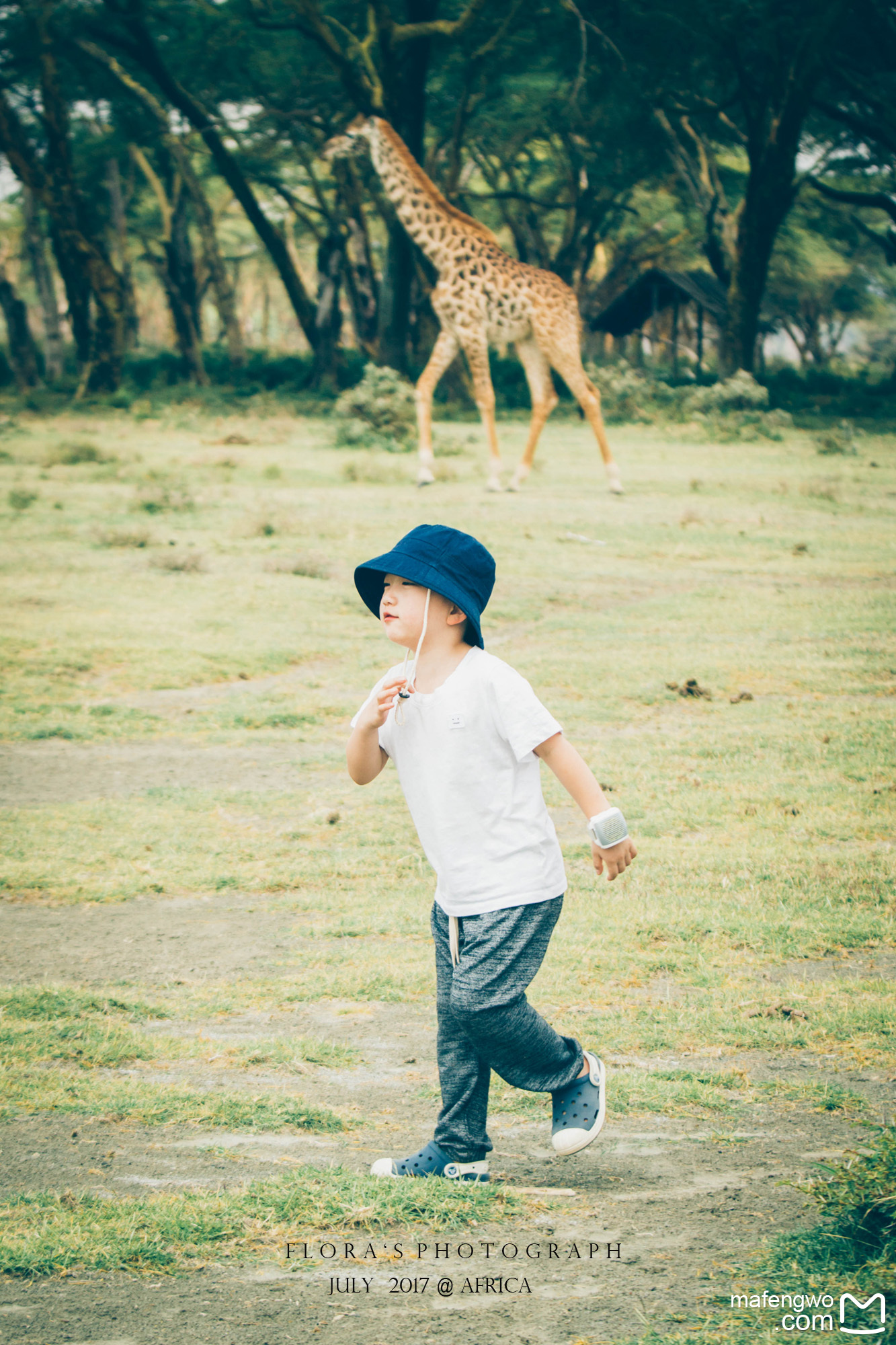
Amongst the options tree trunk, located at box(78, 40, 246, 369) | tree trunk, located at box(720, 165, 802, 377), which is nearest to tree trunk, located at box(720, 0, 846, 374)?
tree trunk, located at box(720, 165, 802, 377)

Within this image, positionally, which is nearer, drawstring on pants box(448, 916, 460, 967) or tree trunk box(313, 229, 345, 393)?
drawstring on pants box(448, 916, 460, 967)

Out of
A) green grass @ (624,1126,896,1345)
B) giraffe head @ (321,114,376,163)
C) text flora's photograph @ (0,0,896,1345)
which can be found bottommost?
text flora's photograph @ (0,0,896,1345)

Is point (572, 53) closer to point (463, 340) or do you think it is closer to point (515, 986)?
point (463, 340)

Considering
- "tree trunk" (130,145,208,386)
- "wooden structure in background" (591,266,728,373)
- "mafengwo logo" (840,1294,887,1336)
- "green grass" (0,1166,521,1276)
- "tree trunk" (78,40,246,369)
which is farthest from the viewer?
"tree trunk" (130,145,208,386)

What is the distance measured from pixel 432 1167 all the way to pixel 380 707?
950 millimetres

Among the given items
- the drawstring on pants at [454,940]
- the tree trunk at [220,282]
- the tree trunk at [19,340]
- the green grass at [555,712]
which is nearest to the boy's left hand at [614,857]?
the drawstring on pants at [454,940]

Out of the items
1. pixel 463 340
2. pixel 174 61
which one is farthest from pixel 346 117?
pixel 463 340

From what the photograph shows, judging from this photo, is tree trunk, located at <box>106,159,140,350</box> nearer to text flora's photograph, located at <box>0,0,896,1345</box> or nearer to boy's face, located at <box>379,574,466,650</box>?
text flora's photograph, located at <box>0,0,896,1345</box>

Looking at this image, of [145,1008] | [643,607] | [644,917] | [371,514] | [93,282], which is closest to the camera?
[145,1008]

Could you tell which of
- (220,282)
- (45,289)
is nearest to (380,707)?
(45,289)

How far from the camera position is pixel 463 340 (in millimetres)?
15047

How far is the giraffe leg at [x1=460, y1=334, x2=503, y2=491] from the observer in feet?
47.7

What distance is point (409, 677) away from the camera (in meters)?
2.98

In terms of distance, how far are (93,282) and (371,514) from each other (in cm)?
1294
